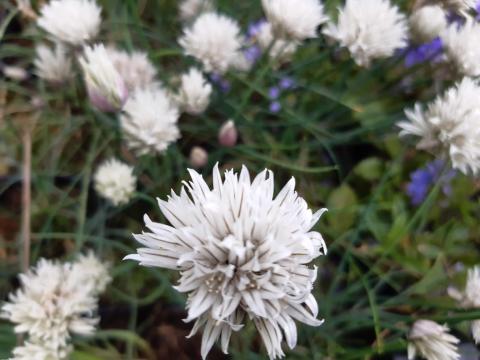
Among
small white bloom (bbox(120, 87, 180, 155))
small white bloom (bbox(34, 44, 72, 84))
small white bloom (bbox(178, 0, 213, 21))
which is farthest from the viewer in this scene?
small white bloom (bbox(178, 0, 213, 21))

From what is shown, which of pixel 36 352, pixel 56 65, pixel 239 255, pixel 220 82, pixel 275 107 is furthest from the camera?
pixel 275 107

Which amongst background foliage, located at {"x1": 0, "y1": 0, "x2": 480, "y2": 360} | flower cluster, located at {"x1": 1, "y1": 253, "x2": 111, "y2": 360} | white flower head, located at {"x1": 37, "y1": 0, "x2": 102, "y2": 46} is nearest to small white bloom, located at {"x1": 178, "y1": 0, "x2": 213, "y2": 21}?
background foliage, located at {"x1": 0, "y1": 0, "x2": 480, "y2": 360}

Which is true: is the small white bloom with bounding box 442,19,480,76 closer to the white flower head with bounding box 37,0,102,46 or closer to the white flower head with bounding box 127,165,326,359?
the white flower head with bounding box 127,165,326,359

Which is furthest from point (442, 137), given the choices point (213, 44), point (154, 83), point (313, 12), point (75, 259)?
point (75, 259)

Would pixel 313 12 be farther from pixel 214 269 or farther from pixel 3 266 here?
pixel 3 266

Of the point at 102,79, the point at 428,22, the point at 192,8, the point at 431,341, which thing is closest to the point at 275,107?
the point at 192,8

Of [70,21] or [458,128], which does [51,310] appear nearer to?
[70,21]
